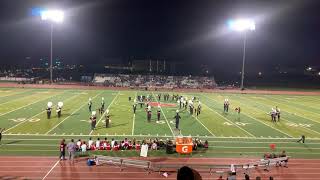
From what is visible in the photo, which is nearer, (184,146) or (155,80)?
(184,146)

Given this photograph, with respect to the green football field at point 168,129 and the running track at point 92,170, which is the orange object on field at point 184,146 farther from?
the green football field at point 168,129

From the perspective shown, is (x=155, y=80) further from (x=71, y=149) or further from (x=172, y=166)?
(x=172, y=166)

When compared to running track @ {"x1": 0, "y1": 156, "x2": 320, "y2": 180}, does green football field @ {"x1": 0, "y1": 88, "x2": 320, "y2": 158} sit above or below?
above

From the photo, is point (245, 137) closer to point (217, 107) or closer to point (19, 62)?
point (217, 107)

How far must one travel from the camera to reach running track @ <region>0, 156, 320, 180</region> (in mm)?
15562

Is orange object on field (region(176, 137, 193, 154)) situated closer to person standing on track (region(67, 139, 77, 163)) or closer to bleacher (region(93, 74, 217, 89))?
person standing on track (region(67, 139, 77, 163))

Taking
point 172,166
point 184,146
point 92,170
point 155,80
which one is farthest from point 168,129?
point 155,80

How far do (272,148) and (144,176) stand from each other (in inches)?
342

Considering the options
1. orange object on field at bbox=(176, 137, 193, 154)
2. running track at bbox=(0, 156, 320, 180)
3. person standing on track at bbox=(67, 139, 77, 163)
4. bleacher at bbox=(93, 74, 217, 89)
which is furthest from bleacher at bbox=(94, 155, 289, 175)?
bleacher at bbox=(93, 74, 217, 89)

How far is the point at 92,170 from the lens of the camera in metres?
16.5

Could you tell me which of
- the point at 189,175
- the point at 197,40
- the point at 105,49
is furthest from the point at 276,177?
the point at 105,49

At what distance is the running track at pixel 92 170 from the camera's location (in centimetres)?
1556

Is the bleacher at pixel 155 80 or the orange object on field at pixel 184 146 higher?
the bleacher at pixel 155 80

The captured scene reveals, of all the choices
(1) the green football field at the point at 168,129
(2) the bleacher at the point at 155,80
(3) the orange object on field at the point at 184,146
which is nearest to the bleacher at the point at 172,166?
(3) the orange object on field at the point at 184,146
